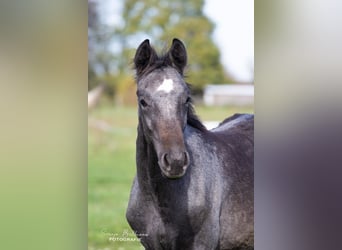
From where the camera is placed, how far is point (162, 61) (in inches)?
96.4

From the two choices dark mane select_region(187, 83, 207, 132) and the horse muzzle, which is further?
dark mane select_region(187, 83, 207, 132)

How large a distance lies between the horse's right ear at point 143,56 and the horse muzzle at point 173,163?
48 centimetres

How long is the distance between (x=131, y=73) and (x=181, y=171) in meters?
0.69

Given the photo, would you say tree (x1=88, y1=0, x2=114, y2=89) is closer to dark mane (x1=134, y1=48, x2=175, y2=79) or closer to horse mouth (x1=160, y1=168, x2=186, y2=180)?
dark mane (x1=134, y1=48, x2=175, y2=79)

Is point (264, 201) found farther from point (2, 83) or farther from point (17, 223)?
point (2, 83)

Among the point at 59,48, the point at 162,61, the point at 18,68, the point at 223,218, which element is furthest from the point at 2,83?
the point at 223,218

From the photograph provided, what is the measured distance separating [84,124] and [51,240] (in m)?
0.65

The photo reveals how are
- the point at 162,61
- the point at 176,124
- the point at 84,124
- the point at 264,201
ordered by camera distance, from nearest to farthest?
the point at 176,124, the point at 162,61, the point at 264,201, the point at 84,124

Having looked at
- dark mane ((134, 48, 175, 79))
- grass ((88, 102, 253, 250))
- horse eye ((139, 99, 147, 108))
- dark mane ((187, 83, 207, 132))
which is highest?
dark mane ((134, 48, 175, 79))

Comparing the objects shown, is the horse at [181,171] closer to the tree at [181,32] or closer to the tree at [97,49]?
the tree at [181,32]

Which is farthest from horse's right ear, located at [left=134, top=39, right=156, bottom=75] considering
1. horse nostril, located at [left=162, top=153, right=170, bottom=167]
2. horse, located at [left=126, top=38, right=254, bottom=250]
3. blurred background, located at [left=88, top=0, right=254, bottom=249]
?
horse nostril, located at [left=162, top=153, right=170, bottom=167]

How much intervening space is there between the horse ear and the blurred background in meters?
0.11

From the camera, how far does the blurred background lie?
2621 millimetres

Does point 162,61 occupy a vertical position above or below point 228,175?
above
